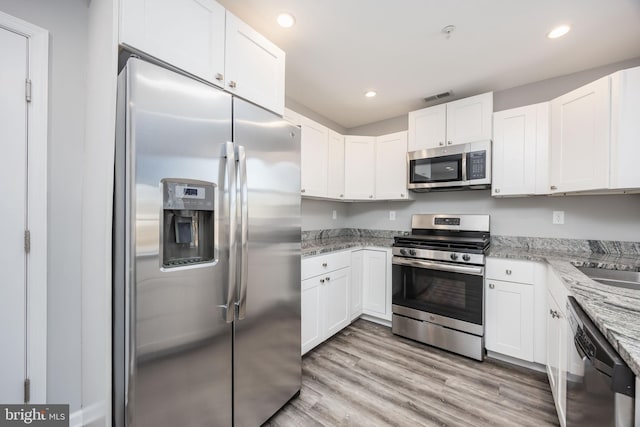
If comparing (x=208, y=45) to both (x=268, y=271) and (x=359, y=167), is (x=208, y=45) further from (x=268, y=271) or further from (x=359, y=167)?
(x=359, y=167)

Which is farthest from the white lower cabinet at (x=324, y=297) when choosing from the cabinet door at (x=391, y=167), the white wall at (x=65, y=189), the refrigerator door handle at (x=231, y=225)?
the white wall at (x=65, y=189)

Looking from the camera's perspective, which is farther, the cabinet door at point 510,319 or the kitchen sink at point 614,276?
the cabinet door at point 510,319

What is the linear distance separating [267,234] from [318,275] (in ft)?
2.96

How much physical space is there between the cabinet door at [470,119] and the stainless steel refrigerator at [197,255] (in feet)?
6.26

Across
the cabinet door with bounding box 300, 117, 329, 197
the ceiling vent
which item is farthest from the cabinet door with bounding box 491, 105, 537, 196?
the cabinet door with bounding box 300, 117, 329, 197

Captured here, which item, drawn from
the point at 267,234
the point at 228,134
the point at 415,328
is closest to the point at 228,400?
the point at 267,234

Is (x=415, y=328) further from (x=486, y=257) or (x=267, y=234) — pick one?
(x=267, y=234)

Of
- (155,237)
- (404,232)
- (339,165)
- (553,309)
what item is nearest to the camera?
(155,237)

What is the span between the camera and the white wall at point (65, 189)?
1.34 meters

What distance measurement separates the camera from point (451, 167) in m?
2.57

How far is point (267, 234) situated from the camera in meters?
1.48

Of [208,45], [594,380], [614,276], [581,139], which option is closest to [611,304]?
[594,380]

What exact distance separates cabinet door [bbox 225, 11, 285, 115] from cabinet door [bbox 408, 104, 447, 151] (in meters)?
1.69

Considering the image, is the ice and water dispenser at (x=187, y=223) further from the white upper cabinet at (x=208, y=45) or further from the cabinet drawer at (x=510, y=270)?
the cabinet drawer at (x=510, y=270)
